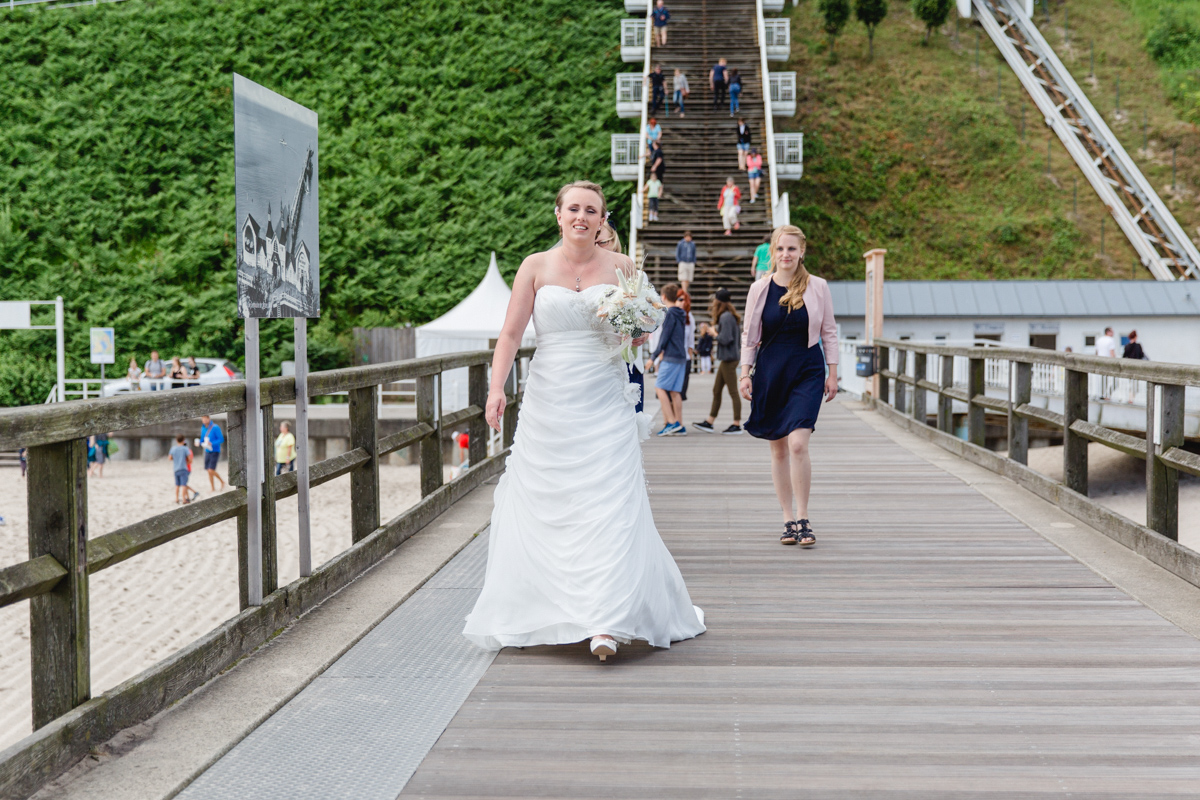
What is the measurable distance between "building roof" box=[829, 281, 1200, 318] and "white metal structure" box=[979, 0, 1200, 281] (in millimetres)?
4649

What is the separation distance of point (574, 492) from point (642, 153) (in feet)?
90.4

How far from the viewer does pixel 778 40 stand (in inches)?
1533

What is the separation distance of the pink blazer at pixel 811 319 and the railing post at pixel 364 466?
6.97ft

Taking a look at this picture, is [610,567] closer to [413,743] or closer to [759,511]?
[413,743]

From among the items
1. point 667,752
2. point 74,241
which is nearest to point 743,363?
point 667,752

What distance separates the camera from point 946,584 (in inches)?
220

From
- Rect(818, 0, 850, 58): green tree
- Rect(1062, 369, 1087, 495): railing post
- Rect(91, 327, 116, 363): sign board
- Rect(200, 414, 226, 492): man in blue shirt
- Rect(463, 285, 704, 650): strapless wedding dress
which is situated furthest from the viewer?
Rect(818, 0, 850, 58): green tree

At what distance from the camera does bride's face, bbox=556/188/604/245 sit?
182 inches

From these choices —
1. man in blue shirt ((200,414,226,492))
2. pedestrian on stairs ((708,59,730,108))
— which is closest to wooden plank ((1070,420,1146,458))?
man in blue shirt ((200,414,226,492))

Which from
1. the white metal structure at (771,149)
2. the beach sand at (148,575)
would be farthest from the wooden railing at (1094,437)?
the white metal structure at (771,149)

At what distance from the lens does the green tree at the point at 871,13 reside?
147ft

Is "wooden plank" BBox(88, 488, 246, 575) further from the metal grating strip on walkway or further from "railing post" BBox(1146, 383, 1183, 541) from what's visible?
"railing post" BBox(1146, 383, 1183, 541)

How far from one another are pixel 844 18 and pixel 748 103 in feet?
43.9

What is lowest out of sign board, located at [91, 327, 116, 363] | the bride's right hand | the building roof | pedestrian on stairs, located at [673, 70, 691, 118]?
the bride's right hand
